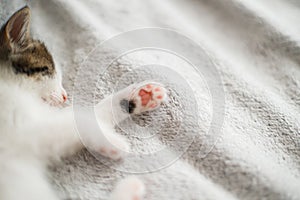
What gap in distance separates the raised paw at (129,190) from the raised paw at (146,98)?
7.4 inches

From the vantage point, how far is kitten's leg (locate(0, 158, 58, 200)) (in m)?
0.77

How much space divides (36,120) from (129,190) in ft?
0.93

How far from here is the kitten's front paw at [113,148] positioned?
836mm

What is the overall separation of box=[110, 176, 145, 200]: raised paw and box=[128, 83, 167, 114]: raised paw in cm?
19

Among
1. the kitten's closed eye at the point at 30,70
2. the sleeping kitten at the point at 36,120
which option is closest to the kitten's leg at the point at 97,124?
the sleeping kitten at the point at 36,120

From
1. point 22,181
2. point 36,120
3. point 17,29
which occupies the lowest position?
point 22,181

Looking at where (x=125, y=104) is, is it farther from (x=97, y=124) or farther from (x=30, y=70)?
(x=30, y=70)

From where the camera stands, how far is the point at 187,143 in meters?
0.89

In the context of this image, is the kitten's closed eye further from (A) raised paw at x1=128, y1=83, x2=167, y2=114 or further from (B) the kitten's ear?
(A) raised paw at x1=128, y1=83, x2=167, y2=114

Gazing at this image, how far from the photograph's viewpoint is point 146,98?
0.89 metres

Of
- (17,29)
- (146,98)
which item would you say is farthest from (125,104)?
(17,29)

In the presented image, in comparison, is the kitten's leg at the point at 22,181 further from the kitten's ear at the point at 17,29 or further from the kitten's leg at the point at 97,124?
the kitten's ear at the point at 17,29

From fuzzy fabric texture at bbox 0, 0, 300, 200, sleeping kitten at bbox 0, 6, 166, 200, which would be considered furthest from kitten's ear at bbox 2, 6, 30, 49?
fuzzy fabric texture at bbox 0, 0, 300, 200

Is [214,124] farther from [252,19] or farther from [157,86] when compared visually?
[252,19]
